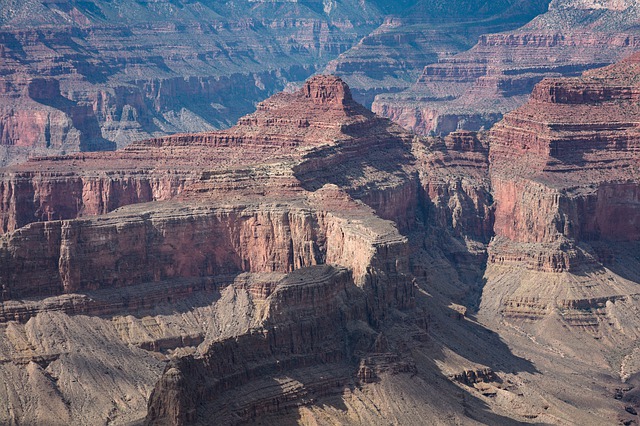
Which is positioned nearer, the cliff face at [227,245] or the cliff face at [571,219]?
the cliff face at [227,245]

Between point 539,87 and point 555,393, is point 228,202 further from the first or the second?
point 539,87

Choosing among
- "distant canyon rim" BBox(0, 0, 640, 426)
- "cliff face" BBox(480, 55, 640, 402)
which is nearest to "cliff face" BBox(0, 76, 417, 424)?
"distant canyon rim" BBox(0, 0, 640, 426)

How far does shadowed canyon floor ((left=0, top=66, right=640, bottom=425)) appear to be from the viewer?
8519 centimetres

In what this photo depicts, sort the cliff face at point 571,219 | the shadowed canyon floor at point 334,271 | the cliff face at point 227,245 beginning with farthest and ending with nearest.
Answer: the cliff face at point 571,219, the shadowed canyon floor at point 334,271, the cliff face at point 227,245

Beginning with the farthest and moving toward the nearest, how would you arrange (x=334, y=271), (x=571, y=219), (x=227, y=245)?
(x=571, y=219) < (x=227, y=245) < (x=334, y=271)

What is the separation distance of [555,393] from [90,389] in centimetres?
2620

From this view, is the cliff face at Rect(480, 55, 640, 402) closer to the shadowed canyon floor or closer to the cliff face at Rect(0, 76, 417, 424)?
the shadowed canyon floor

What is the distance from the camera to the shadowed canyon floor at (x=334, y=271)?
8519 centimetres

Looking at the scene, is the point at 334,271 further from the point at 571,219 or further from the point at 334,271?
the point at 571,219

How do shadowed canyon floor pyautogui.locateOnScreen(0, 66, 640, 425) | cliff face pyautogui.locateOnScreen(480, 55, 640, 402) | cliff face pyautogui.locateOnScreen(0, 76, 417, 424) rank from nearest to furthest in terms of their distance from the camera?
cliff face pyautogui.locateOnScreen(0, 76, 417, 424)
shadowed canyon floor pyautogui.locateOnScreen(0, 66, 640, 425)
cliff face pyautogui.locateOnScreen(480, 55, 640, 402)

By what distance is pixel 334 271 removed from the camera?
89938mm

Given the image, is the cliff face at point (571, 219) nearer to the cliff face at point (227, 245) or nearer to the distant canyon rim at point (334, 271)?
the distant canyon rim at point (334, 271)

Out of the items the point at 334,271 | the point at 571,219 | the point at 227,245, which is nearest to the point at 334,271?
the point at 334,271

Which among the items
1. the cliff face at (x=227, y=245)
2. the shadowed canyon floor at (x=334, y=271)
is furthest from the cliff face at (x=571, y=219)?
the cliff face at (x=227, y=245)
